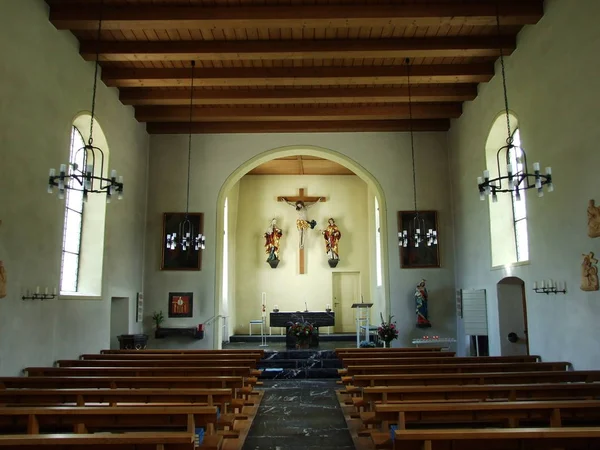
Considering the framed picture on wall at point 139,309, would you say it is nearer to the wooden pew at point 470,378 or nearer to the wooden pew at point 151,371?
the wooden pew at point 151,371

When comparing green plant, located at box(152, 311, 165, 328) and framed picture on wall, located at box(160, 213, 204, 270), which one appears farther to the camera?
framed picture on wall, located at box(160, 213, 204, 270)

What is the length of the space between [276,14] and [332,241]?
9358 mm

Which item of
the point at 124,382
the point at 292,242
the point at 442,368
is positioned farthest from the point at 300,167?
the point at 124,382

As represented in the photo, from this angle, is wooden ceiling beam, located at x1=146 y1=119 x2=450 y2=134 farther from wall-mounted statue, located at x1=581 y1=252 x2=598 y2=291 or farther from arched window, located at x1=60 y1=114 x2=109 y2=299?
wall-mounted statue, located at x1=581 y1=252 x2=598 y2=291

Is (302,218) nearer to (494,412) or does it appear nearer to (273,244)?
(273,244)

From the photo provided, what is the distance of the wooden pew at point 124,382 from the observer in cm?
493

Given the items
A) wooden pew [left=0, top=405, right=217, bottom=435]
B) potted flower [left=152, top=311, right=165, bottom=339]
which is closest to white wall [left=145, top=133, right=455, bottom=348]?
potted flower [left=152, top=311, right=165, bottom=339]

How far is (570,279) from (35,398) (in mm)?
Answer: 6124

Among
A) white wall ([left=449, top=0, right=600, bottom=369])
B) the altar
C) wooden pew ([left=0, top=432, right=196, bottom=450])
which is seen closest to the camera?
wooden pew ([left=0, top=432, right=196, bottom=450])

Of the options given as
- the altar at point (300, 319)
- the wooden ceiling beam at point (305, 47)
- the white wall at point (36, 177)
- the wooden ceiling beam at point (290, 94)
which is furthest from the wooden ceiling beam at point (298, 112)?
the altar at point (300, 319)

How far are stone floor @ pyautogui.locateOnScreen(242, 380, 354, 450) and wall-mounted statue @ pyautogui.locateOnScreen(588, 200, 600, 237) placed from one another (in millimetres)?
3574

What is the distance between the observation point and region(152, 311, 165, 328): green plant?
Result: 440 inches

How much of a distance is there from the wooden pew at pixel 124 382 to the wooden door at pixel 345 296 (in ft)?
35.8

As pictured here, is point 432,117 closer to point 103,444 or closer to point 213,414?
point 213,414
